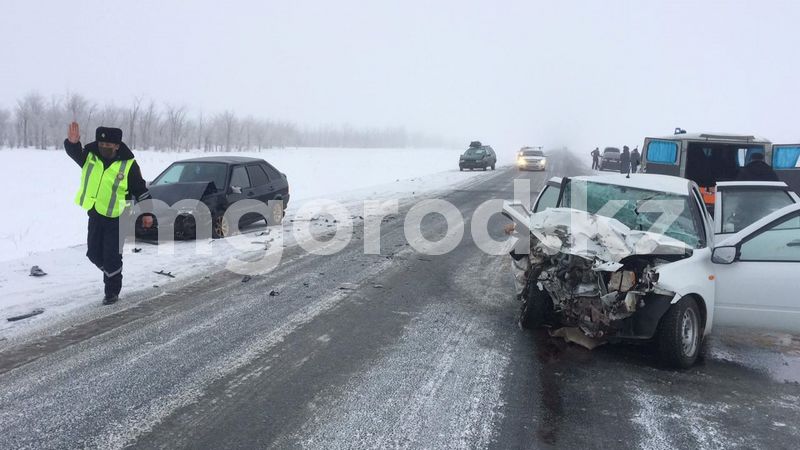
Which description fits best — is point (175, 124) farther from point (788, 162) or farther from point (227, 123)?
point (788, 162)

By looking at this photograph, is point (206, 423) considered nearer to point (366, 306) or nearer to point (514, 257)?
point (366, 306)

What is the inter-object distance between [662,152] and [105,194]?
41.1ft

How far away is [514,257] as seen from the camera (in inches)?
232

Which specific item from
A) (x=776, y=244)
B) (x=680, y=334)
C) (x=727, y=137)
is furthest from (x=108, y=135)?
(x=727, y=137)

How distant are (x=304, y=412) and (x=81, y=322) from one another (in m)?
3.14

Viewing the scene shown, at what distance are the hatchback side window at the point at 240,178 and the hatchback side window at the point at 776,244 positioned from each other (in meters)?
9.17

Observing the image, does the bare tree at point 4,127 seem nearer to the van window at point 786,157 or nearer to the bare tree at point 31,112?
the bare tree at point 31,112

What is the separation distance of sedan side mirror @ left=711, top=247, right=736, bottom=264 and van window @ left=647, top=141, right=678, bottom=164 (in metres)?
9.15

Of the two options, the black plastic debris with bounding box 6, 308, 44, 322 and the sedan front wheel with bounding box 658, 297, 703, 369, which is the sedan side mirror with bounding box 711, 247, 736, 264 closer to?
the sedan front wheel with bounding box 658, 297, 703, 369

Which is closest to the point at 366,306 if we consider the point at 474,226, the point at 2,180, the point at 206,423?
the point at 206,423

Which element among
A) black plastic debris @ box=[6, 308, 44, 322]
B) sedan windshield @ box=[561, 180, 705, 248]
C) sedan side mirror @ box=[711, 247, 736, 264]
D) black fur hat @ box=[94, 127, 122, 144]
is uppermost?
black fur hat @ box=[94, 127, 122, 144]

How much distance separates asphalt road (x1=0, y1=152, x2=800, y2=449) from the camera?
3.37 m

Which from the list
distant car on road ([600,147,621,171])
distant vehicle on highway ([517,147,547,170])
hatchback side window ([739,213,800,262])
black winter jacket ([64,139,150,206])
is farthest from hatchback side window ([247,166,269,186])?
distant car on road ([600,147,621,171])

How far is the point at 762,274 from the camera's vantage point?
4863mm
